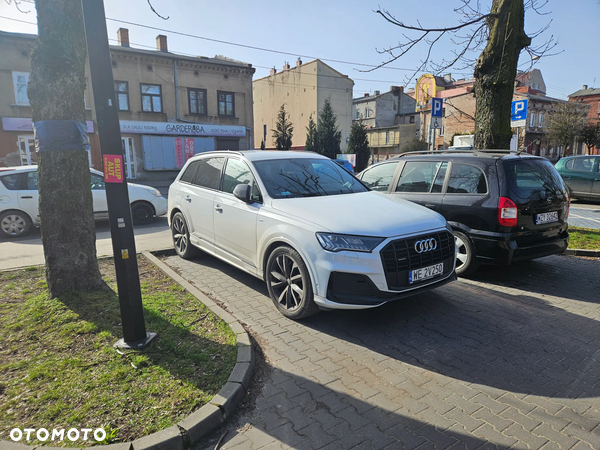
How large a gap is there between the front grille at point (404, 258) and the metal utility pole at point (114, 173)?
7.66 ft

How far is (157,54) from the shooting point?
2755 centimetres

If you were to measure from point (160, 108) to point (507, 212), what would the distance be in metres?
27.4

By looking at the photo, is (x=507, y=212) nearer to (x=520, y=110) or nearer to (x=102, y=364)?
(x=102, y=364)

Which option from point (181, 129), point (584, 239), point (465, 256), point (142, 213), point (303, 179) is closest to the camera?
point (303, 179)

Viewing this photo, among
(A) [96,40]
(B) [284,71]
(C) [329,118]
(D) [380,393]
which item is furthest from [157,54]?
(D) [380,393]

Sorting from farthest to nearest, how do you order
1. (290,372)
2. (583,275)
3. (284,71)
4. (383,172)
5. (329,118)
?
1. (284,71)
2. (329,118)
3. (383,172)
4. (583,275)
5. (290,372)

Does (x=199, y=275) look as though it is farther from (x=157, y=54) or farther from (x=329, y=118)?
(x=329, y=118)

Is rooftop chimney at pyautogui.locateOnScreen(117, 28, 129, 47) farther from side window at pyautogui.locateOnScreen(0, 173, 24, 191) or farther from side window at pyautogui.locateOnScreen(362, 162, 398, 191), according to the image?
side window at pyautogui.locateOnScreen(362, 162, 398, 191)

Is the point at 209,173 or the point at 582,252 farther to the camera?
the point at 582,252

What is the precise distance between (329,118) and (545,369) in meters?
37.4

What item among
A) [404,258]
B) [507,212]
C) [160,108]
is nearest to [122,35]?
[160,108]

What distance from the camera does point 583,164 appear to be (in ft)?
46.2

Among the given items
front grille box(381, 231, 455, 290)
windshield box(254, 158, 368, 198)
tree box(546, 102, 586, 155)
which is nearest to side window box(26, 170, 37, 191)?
windshield box(254, 158, 368, 198)

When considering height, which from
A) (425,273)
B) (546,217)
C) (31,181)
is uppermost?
(31,181)
